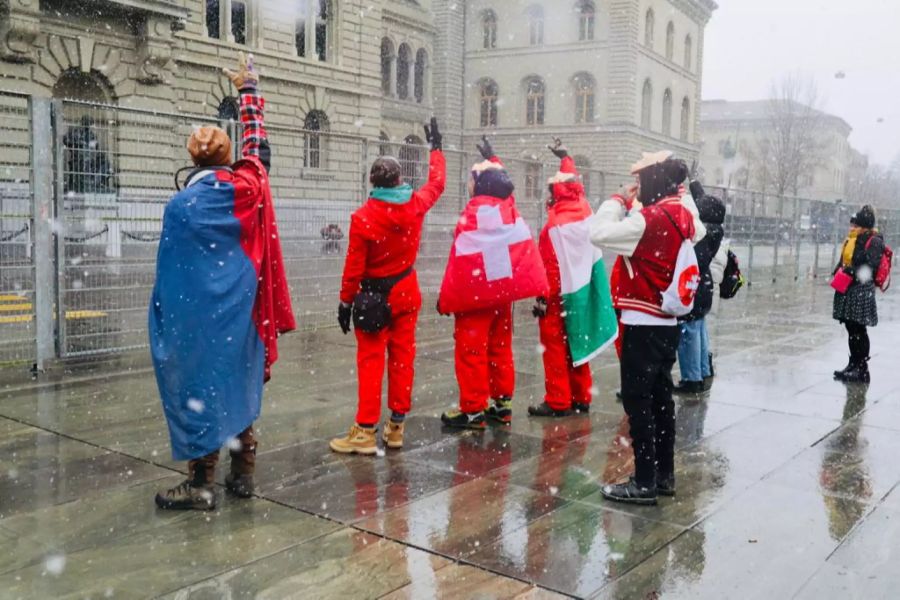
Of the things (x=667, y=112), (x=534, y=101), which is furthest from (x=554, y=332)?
(x=667, y=112)

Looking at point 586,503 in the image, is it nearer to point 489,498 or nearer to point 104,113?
point 489,498

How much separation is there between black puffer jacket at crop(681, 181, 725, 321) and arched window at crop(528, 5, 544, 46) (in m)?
43.0

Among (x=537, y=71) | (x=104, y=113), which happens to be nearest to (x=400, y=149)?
(x=104, y=113)

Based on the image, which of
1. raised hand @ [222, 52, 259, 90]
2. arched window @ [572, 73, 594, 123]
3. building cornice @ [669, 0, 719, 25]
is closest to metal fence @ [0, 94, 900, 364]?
raised hand @ [222, 52, 259, 90]

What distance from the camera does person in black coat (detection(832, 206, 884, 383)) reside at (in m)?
8.26

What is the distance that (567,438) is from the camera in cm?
612

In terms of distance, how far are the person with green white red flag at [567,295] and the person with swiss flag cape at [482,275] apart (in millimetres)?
402

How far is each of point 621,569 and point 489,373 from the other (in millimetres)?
2843

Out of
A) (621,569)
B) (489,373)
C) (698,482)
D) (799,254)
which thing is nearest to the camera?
(621,569)

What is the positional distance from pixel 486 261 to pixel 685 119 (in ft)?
175

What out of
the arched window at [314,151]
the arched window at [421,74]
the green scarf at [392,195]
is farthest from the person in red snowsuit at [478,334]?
the arched window at [421,74]

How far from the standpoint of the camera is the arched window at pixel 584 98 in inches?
1845

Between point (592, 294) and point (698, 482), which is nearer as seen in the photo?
point (698, 482)

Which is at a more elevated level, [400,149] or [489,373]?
[400,149]
